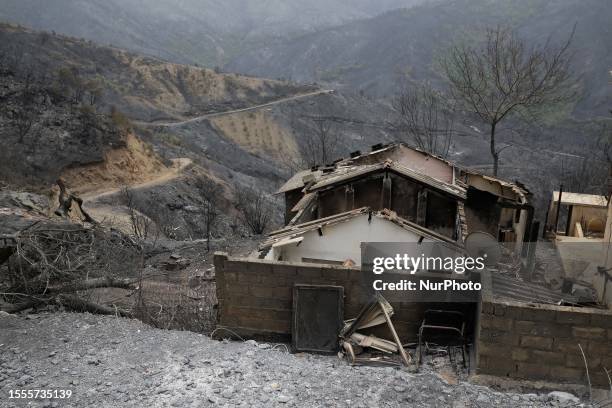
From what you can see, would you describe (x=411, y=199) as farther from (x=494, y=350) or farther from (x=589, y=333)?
(x=589, y=333)

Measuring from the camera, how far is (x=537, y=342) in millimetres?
5613

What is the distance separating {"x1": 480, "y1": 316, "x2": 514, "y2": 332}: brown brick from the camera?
5.62 meters

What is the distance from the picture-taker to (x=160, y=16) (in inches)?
4523

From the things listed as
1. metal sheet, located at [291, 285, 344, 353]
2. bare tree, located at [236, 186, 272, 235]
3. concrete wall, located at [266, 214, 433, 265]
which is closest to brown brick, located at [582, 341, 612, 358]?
metal sheet, located at [291, 285, 344, 353]

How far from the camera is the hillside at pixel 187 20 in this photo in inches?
3477

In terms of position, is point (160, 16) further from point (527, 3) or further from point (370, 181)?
point (370, 181)

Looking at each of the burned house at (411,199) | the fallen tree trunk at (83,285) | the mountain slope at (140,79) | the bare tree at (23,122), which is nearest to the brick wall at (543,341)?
the burned house at (411,199)

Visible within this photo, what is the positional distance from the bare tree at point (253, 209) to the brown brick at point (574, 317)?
57.8 ft

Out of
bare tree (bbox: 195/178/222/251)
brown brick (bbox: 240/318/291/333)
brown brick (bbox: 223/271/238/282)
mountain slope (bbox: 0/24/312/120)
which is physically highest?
mountain slope (bbox: 0/24/312/120)

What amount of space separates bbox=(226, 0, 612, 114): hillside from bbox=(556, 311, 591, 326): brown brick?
212ft

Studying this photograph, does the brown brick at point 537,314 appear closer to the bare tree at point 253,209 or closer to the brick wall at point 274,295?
the brick wall at point 274,295

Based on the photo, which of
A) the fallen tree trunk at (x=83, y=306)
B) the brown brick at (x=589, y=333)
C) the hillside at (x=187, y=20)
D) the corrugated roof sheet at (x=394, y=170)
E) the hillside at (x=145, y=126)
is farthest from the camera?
the hillside at (x=187, y=20)

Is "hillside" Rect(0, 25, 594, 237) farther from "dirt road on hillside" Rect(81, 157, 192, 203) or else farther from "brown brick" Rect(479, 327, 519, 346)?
"brown brick" Rect(479, 327, 519, 346)

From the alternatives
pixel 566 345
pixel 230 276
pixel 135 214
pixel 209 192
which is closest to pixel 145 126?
pixel 209 192
